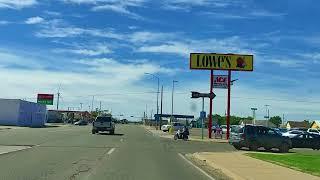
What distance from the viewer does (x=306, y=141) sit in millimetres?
46812

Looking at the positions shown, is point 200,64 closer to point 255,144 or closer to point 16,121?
point 255,144

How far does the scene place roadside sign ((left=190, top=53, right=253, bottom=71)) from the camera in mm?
58938

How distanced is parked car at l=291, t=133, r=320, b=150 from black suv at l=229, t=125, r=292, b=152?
976 centimetres

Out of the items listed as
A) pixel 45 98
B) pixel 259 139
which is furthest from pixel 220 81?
pixel 45 98

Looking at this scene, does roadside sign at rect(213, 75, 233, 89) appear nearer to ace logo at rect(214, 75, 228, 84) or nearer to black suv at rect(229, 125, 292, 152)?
ace logo at rect(214, 75, 228, 84)

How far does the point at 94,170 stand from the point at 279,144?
20.9m

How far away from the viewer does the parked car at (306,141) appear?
46556mm

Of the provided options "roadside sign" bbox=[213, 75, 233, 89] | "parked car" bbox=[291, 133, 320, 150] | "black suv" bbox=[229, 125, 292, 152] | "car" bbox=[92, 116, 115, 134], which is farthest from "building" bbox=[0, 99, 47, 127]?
"black suv" bbox=[229, 125, 292, 152]

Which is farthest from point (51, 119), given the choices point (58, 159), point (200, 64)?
point (58, 159)

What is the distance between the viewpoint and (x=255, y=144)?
36.9 metres

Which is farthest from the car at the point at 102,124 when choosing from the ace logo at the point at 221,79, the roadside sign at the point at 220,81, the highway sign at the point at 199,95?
the ace logo at the point at 221,79

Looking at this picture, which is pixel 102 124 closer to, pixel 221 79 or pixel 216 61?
pixel 221 79

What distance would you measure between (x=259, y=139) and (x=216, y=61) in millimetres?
22781

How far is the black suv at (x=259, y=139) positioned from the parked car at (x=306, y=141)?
9.76m
